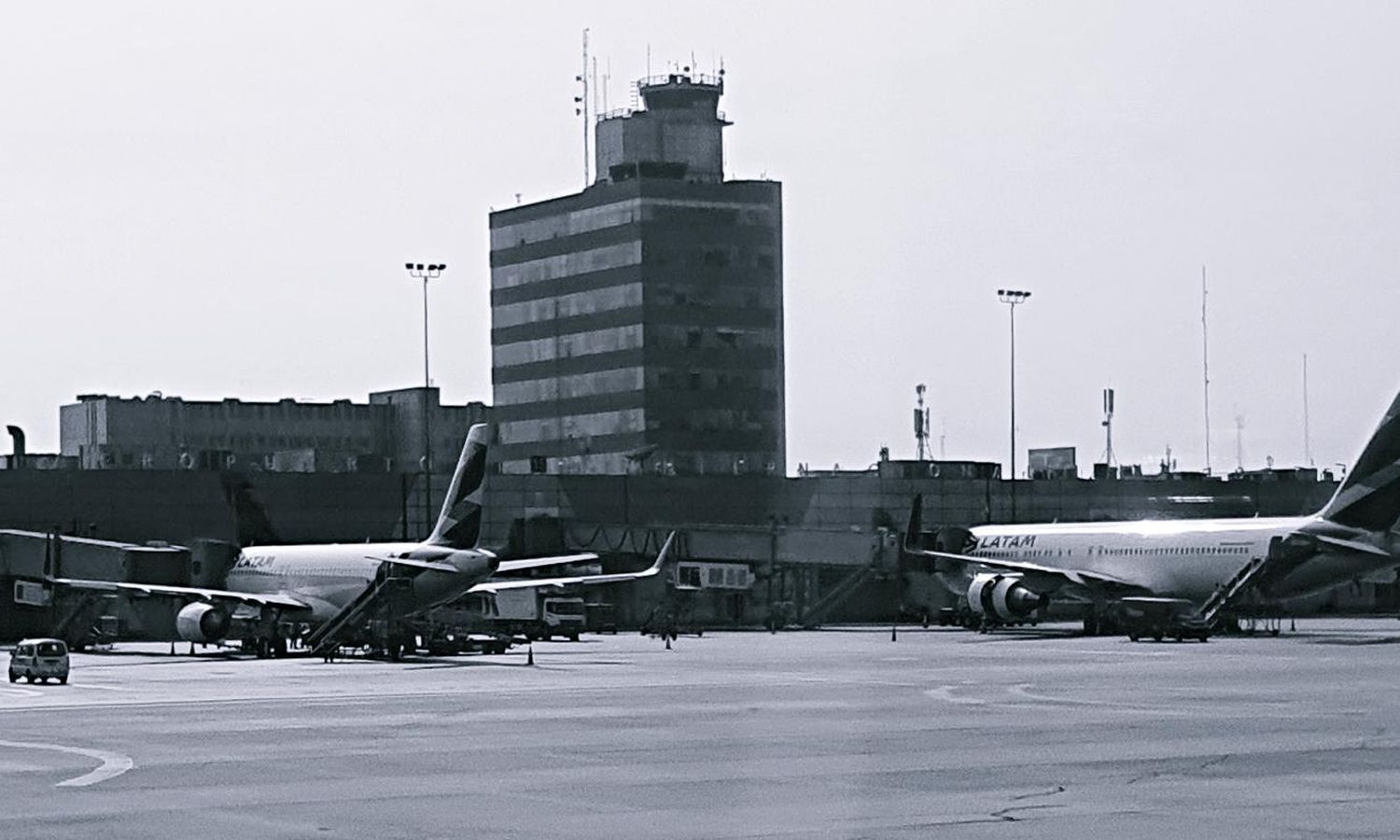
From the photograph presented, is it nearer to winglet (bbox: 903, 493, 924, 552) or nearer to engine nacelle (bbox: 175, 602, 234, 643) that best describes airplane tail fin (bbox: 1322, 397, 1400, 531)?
winglet (bbox: 903, 493, 924, 552)

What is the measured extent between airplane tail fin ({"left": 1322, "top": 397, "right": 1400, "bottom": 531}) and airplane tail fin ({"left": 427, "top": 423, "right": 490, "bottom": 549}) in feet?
124

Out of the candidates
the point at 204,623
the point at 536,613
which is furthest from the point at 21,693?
the point at 536,613

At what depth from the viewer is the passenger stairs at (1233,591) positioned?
336 feet

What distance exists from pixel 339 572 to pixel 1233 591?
40518mm

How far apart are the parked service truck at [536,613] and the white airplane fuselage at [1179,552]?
22.2 metres

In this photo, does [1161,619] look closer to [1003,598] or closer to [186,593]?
[1003,598]

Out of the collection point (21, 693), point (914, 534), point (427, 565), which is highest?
→ point (914, 534)

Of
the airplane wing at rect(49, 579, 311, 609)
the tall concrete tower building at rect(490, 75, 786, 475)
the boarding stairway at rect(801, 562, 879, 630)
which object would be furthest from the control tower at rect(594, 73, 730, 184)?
the boarding stairway at rect(801, 562, 879, 630)

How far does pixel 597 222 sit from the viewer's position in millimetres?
64812

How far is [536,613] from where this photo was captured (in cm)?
11700

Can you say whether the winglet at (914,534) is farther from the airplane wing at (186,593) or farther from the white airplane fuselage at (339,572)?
the airplane wing at (186,593)

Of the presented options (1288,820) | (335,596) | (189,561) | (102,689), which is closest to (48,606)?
(189,561)

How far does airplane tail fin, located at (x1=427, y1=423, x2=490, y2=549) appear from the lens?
96312 millimetres

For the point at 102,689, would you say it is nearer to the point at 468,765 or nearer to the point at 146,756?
the point at 146,756
